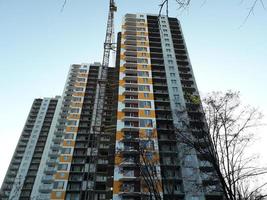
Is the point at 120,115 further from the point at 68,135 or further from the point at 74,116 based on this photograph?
the point at 74,116

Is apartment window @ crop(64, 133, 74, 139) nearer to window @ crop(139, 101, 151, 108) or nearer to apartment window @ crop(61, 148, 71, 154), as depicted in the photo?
apartment window @ crop(61, 148, 71, 154)

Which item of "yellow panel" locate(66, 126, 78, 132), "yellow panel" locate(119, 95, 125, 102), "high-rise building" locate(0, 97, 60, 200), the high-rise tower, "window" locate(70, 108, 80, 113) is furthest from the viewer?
"high-rise building" locate(0, 97, 60, 200)

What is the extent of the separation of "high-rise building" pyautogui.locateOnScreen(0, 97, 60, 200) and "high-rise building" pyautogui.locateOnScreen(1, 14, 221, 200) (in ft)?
2.33

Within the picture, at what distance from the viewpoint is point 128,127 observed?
41.1 metres

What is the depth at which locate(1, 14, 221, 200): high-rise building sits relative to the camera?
3481 centimetres

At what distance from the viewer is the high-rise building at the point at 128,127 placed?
1371 inches

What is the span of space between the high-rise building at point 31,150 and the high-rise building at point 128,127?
2.33ft

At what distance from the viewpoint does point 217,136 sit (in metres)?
12.3

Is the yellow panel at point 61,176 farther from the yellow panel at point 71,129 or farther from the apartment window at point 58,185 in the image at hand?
the yellow panel at point 71,129

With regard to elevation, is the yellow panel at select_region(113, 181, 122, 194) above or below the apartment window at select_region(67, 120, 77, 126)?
below

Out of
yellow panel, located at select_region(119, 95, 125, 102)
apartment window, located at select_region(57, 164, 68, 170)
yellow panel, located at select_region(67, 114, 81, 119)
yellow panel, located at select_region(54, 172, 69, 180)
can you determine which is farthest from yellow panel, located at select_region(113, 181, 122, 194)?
yellow panel, located at select_region(67, 114, 81, 119)

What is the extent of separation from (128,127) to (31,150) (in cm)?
5107

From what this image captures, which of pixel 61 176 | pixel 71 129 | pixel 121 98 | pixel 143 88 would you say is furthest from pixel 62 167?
pixel 143 88

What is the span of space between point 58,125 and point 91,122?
48.9 ft
